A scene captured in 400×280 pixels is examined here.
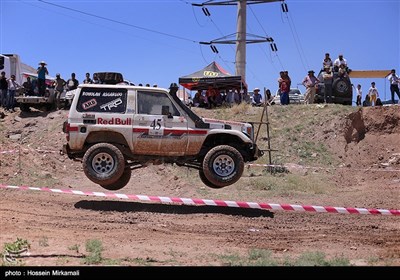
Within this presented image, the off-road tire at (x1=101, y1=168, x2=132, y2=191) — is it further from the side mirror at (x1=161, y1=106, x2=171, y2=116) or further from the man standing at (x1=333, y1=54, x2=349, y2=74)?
the man standing at (x1=333, y1=54, x2=349, y2=74)

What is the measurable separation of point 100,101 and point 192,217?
320 cm

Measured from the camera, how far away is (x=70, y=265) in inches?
235

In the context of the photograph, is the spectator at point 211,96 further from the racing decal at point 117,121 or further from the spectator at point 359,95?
the racing decal at point 117,121

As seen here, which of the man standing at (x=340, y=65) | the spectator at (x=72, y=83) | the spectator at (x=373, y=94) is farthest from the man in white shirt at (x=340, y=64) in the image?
the spectator at (x=72, y=83)

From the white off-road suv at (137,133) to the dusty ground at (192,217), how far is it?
3.03 feet

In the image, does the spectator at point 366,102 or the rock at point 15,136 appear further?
the spectator at point 366,102

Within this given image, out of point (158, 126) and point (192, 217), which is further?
point (158, 126)

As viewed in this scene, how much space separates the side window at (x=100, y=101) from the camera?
428 inches

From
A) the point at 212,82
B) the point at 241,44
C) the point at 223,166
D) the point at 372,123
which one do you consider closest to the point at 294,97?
the point at 241,44

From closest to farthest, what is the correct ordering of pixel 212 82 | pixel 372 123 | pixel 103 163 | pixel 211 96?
1. pixel 103 163
2. pixel 372 123
3. pixel 211 96
4. pixel 212 82

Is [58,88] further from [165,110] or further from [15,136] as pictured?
[165,110]

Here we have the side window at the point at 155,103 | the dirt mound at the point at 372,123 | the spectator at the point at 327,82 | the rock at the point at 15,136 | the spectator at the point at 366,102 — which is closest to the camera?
the side window at the point at 155,103

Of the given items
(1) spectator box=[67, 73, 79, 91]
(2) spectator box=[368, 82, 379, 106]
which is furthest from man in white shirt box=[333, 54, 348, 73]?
(1) spectator box=[67, 73, 79, 91]

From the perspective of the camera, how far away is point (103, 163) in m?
10.7
